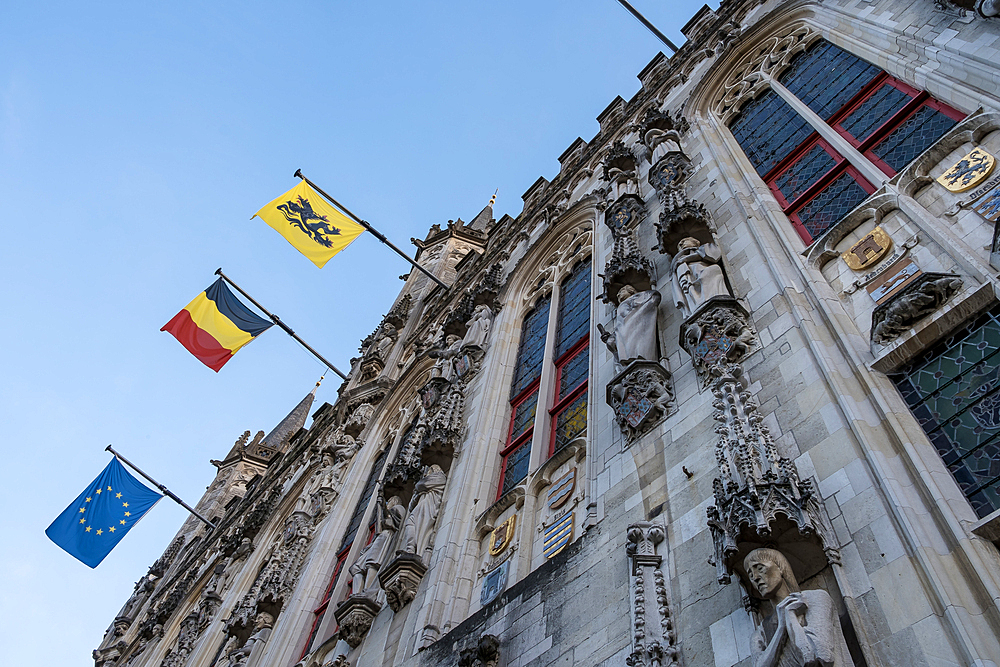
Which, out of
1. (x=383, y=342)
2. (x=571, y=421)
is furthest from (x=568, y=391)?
(x=383, y=342)

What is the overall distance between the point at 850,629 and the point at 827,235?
458 centimetres

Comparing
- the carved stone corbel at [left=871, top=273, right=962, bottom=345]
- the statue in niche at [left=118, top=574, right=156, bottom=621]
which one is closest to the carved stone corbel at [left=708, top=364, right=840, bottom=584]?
the carved stone corbel at [left=871, top=273, right=962, bottom=345]

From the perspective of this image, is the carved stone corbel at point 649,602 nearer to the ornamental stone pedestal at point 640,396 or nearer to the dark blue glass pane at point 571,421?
the ornamental stone pedestal at point 640,396

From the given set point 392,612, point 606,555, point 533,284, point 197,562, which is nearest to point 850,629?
point 606,555

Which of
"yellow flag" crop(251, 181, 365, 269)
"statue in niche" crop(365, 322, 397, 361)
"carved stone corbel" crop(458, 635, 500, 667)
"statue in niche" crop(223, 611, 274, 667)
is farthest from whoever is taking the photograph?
"statue in niche" crop(365, 322, 397, 361)

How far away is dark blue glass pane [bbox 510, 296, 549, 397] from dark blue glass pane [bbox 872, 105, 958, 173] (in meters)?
6.18

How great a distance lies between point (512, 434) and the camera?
482 inches

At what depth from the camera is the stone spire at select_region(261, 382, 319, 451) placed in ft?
172

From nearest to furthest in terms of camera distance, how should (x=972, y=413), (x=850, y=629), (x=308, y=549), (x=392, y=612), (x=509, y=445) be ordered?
(x=850, y=629) < (x=972, y=413) < (x=392, y=612) < (x=509, y=445) < (x=308, y=549)

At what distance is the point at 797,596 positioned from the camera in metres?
4.68

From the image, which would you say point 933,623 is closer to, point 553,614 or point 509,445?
point 553,614

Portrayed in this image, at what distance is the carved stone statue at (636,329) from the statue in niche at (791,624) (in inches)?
148

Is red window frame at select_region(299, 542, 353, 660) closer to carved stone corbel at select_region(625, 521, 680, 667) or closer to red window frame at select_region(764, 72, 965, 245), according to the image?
carved stone corbel at select_region(625, 521, 680, 667)

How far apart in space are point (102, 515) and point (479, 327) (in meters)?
13.7
